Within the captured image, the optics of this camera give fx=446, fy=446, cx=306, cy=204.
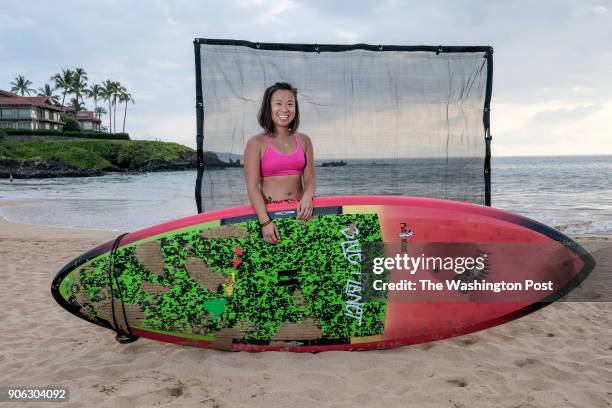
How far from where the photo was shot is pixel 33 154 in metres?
45.9

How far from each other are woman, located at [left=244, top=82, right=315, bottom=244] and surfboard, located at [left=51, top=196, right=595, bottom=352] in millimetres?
123

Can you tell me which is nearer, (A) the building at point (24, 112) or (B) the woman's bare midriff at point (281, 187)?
(B) the woman's bare midriff at point (281, 187)

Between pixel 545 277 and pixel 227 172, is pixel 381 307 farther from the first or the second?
pixel 227 172

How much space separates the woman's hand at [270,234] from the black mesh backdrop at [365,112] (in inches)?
49.0

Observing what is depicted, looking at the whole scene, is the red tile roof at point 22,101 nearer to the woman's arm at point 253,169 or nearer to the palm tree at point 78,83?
the palm tree at point 78,83

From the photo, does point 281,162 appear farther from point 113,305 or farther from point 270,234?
point 113,305

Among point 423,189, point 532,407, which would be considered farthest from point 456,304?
point 423,189

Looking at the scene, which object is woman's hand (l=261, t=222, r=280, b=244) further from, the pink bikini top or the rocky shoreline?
the rocky shoreline

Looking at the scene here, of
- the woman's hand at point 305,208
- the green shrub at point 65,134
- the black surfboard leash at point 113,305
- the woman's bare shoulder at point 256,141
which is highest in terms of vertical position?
the green shrub at point 65,134

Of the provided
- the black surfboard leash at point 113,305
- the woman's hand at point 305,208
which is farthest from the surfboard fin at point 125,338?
the woman's hand at point 305,208

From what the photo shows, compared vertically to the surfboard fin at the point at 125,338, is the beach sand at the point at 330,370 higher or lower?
lower

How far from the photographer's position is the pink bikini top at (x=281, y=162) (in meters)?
2.93

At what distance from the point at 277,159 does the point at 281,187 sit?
232 mm

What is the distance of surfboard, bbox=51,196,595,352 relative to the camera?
10.5 feet
